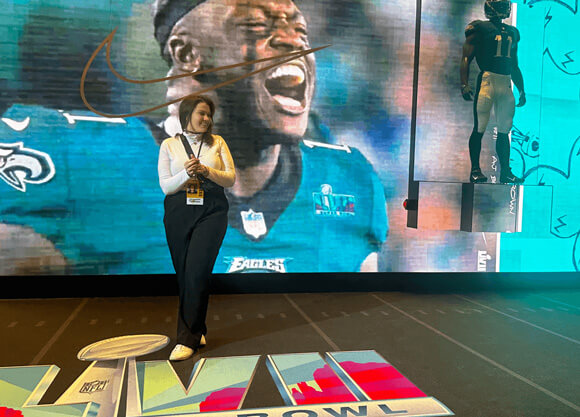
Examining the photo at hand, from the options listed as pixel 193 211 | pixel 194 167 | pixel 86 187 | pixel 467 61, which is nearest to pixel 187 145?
pixel 194 167

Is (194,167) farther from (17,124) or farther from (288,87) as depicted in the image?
(17,124)

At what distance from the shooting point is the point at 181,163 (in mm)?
2734

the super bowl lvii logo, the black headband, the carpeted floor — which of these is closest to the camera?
the super bowl lvii logo

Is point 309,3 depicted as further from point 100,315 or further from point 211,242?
point 100,315

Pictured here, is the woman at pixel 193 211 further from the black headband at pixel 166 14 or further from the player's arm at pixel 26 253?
the player's arm at pixel 26 253

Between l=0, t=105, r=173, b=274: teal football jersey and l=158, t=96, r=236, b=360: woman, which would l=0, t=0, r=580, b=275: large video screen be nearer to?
l=0, t=105, r=173, b=274: teal football jersey

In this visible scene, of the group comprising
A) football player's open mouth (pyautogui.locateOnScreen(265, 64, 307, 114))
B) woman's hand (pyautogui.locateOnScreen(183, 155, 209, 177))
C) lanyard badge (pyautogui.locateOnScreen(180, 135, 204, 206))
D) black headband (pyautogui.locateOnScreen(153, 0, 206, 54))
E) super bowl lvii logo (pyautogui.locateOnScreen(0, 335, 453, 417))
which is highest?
black headband (pyautogui.locateOnScreen(153, 0, 206, 54))

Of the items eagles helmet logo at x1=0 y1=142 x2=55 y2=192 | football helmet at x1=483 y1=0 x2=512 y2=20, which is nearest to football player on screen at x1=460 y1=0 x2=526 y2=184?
football helmet at x1=483 y1=0 x2=512 y2=20

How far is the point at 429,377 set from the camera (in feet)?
8.14

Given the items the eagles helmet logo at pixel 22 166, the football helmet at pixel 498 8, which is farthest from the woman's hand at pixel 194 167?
the football helmet at pixel 498 8

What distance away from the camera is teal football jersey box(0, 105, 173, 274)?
4.09 m

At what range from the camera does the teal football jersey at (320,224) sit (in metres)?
4.42

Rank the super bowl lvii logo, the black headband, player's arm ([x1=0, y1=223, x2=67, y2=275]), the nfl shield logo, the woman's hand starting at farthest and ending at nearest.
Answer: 1. the nfl shield logo
2. the black headband
3. player's arm ([x1=0, y1=223, x2=67, y2=275])
4. the woman's hand
5. the super bowl lvii logo

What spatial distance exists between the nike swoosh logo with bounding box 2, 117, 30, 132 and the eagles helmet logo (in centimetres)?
12
